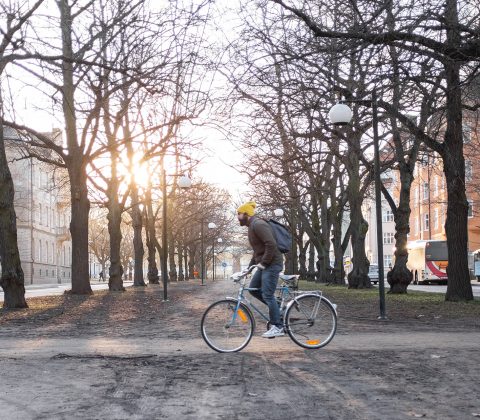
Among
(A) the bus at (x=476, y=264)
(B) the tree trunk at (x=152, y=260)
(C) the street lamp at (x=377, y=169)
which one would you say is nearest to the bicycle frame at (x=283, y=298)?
(C) the street lamp at (x=377, y=169)

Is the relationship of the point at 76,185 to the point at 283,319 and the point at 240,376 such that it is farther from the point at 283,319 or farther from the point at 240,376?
the point at 240,376

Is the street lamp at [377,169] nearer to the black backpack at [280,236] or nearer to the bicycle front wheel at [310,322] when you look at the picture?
the bicycle front wheel at [310,322]

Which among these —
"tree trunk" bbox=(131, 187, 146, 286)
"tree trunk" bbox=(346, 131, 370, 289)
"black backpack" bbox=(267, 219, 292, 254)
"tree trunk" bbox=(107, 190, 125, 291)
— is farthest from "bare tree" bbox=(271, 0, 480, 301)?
"tree trunk" bbox=(131, 187, 146, 286)

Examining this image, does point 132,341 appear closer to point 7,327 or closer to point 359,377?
point 7,327

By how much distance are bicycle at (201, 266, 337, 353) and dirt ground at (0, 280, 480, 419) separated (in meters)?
0.20

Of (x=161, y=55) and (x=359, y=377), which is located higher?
(x=161, y=55)

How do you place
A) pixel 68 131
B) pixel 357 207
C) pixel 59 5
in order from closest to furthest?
pixel 59 5 < pixel 68 131 < pixel 357 207

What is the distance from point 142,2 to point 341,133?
7.62 metres

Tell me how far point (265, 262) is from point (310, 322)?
101 cm

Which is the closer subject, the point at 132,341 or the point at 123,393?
the point at 123,393

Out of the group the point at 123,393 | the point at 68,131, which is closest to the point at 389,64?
the point at 123,393

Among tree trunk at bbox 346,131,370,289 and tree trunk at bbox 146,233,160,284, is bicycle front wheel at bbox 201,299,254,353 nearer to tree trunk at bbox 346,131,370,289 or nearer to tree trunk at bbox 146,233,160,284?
tree trunk at bbox 346,131,370,289

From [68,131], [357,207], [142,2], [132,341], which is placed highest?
[142,2]

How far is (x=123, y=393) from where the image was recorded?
5.80 metres
